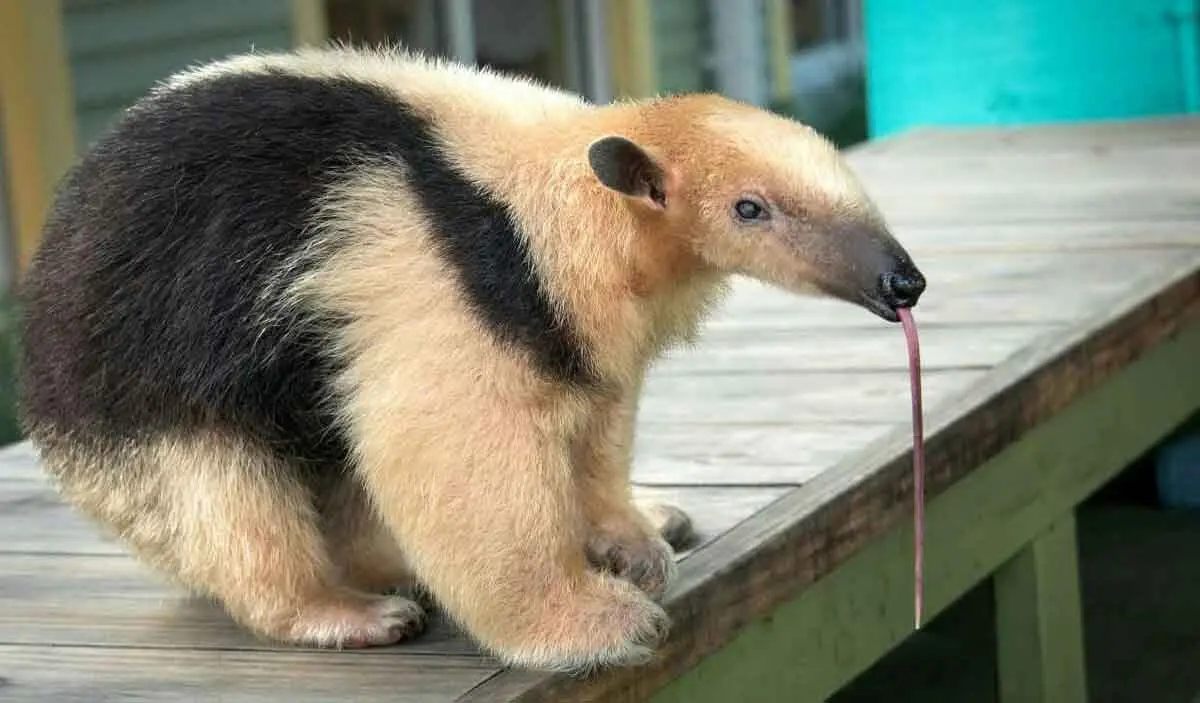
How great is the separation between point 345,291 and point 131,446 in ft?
0.99

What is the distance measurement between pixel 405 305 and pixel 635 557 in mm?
404

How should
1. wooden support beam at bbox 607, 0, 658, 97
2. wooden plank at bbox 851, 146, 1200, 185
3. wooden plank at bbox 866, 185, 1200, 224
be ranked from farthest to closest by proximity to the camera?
1. wooden support beam at bbox 607, 0, 658, 97
2. wooden plank at bbox 851, 146, 1200, 185
3. wooden plank at bbox 866, 185, 1200, 224

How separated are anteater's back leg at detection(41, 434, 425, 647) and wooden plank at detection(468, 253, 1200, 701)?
23 centimetres

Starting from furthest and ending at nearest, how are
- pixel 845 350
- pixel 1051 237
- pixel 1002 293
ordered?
pixel 1051 237 → pixel 1002 293 → pixel 845 350

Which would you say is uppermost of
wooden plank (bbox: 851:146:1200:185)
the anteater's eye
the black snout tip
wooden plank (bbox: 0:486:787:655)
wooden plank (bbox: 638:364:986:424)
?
the anteater's eye

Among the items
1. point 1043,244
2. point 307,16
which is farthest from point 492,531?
point 307,16

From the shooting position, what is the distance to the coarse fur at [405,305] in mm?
1875

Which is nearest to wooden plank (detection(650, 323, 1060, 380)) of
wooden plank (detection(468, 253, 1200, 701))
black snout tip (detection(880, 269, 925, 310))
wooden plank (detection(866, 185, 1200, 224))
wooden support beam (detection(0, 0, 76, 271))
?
wooden plank (detection(468, 253, 1200, 701))

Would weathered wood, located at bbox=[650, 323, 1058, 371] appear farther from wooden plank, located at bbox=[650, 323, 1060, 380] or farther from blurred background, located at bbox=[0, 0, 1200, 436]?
blurred background, located at bbox=[0, 0, 1200, 436]

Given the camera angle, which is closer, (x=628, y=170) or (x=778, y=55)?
(x=628, y=170)

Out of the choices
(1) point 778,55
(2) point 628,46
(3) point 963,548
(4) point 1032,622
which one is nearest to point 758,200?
(3) point 963,548

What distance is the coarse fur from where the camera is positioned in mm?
1875

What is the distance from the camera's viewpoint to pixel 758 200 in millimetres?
1887

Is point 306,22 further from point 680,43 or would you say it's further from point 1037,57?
point 680,43
